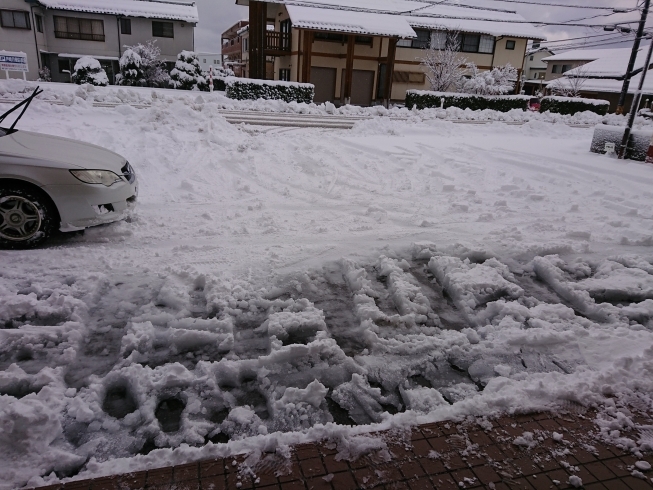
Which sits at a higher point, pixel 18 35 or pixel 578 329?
pixel 18 35

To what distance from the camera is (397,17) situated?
103 feet

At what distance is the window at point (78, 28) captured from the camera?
3148cm

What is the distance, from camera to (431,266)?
16.3ft

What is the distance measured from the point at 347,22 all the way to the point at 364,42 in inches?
113

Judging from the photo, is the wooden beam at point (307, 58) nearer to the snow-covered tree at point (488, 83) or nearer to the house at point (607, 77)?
the snow-covered tree at point (488, 83)

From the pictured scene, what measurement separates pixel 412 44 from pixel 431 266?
31835mm

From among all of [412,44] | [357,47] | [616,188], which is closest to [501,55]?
[412,44]

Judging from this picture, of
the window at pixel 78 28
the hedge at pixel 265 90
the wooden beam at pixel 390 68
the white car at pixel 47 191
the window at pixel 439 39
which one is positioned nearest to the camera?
the white car at pixel 47 191

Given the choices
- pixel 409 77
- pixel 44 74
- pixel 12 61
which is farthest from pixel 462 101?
pixel 44 74

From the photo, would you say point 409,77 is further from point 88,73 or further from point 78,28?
point 78,28

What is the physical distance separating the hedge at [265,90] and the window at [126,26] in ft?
54.3

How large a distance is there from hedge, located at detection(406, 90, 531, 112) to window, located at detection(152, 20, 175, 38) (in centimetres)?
1960

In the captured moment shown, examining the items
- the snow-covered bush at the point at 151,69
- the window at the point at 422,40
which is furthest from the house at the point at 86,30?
the window at the point at 422,40

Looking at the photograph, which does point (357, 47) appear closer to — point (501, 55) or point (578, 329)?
point (501, 55)
